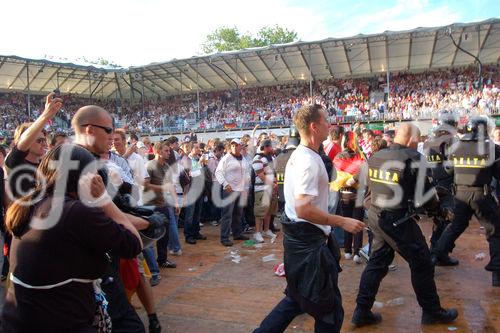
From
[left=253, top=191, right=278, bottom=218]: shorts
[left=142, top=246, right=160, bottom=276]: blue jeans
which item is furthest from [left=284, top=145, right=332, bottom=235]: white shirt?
[left=253, top=191, right=278, bottom=218]: shorts

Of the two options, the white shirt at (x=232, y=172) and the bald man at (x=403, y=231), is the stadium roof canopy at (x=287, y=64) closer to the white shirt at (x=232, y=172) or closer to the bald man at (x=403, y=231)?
the white shirt at (x=232, y=172)

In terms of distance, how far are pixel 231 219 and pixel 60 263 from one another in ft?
17.1

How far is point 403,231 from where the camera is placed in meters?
3.58

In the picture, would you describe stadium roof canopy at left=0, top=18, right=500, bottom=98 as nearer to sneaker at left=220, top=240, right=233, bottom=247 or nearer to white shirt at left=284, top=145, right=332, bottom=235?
sneaker at left=220, top=240, right=233, bottom=247

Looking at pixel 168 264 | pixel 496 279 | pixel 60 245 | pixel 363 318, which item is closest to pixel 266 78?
pixel 168 264

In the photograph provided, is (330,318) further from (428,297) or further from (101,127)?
(101,127)

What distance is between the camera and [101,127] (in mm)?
2699

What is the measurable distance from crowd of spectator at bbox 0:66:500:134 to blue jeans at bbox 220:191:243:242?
14863mm

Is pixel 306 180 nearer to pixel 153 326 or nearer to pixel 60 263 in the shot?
pixel 60 263

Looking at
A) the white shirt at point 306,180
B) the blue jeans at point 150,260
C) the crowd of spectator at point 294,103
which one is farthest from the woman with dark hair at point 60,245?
the crowd of spectator at point 294,103

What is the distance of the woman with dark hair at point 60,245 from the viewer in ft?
5.78

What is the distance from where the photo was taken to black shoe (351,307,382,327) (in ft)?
11.9

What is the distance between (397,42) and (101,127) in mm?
21840

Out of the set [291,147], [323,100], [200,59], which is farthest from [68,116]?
[291,147]
